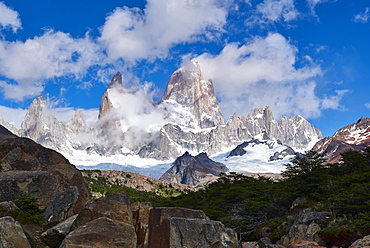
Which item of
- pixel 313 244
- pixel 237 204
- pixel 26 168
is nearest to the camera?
pixel 313 244

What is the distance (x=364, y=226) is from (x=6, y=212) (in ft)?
65.6

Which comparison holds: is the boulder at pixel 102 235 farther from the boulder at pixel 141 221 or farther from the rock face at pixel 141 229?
the boulder at pixel 141 221

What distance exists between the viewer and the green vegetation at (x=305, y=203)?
2217 centimetres

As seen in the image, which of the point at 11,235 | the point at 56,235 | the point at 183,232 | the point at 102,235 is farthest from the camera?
the point at 56,235

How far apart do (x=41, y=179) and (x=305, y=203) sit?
2360 centimetres

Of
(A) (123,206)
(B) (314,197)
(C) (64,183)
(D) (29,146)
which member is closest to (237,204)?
(B) (314,197)

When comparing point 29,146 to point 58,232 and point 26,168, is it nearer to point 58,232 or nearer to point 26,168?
point 26,168

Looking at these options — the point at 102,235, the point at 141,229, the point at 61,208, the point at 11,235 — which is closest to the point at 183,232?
the point at 141,229

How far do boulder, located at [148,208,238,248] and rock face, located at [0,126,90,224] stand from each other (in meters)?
7.57

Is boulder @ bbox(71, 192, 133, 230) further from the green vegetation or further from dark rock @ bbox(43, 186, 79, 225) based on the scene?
the green vegetation

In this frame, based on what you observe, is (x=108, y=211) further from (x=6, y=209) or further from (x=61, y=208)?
(x=6, y=209)

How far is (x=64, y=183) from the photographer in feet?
99.3

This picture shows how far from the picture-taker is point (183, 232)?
50.9 feet

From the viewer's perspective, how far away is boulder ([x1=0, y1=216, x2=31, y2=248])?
13.8 meters
